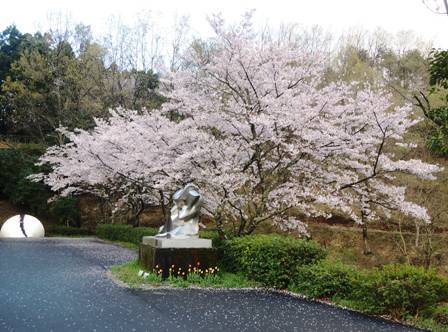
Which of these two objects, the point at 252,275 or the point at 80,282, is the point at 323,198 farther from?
the point at 80,282

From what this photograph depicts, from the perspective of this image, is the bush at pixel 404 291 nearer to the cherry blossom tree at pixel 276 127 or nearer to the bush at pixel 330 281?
the bush at pixel 330 281

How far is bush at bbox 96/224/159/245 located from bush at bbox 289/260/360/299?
352 inches

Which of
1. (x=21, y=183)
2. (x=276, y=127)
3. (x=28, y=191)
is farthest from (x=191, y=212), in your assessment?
(x=21, y=183)

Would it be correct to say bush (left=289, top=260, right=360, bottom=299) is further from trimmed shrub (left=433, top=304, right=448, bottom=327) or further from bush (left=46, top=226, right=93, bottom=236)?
bush (left=46, top=226, right=93, bottom=236)

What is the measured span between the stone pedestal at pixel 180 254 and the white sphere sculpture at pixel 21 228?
1360 cm

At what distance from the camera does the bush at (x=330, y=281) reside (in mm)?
7707

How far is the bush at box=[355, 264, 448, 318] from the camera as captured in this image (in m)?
6.54

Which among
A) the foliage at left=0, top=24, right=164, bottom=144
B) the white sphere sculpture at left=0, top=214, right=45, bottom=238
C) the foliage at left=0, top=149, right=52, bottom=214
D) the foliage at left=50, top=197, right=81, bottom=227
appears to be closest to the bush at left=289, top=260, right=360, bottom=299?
the white sphere sculpture at left=0, top=214, right=45, bottom=238

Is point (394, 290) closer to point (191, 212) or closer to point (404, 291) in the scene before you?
point (404, 291)

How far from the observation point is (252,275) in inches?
365

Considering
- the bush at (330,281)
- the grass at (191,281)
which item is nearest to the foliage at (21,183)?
the grass at (191,281)

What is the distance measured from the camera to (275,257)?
8.91 meters

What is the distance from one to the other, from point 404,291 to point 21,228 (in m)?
18.3

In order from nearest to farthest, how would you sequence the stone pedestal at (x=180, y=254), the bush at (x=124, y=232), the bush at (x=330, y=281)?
the bush at (x=330, y=281) → the stone pedestal at (x=180, y=254) → the bush at (x=124, y=232)
